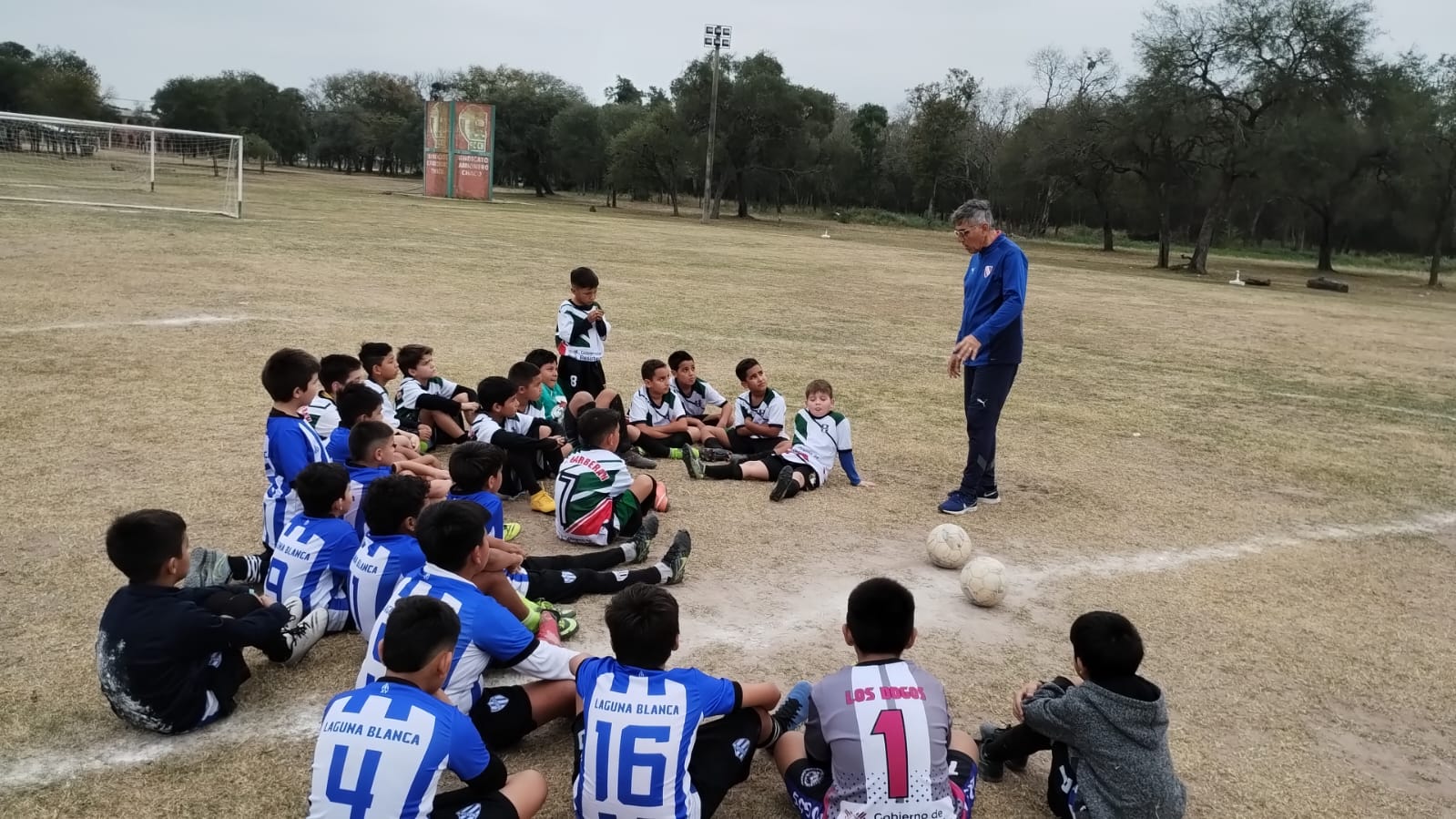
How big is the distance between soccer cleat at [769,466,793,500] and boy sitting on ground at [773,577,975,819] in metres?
3.27

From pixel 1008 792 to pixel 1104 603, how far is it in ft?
6.57

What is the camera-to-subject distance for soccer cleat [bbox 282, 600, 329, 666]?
3.74 metres

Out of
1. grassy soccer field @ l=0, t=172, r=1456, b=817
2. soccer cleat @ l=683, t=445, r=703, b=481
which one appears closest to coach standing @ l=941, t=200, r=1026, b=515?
grassy soccer field @ l=0, t=172, r=1456, b=817

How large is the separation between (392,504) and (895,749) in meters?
2.18

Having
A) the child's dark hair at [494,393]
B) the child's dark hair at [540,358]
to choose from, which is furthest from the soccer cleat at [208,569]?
the child's dark hair at [540,358]

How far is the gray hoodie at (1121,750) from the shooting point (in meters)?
2.89

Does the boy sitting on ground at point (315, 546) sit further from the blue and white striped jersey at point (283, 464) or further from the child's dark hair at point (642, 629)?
the child's dark hair at point (642, 629)

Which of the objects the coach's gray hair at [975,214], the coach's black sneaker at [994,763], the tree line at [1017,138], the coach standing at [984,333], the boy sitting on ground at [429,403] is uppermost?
the tree line at [1017,138]

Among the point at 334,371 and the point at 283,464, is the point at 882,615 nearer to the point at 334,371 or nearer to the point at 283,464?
the point at 283,464

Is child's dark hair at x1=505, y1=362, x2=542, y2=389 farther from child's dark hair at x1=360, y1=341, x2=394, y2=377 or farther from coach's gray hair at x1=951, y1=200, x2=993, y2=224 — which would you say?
coach's gray hair at x1=951, y1=200, x2=993, y2=224

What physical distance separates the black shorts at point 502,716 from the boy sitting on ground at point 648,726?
0.40 metres

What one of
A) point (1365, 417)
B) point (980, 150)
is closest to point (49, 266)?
point (1365, 417)

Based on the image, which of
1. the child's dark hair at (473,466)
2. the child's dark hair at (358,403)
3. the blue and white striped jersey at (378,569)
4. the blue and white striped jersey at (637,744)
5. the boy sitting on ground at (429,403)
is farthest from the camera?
the boy sitting on ground at (429,403)

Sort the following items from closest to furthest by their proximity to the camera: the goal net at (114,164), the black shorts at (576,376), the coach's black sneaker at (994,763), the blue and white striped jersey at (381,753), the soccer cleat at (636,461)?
1. the blue and white striped jersey at (381,753)
2. the coach's black sneaker at (994,763)
3. the soccer cleat at (636,461)
4. the black shorts at (576,376)
5. the goal net at (114,164)
